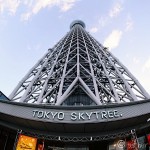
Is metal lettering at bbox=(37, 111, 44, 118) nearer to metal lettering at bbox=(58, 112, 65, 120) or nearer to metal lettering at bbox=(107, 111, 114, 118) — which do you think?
metal lettering at bbox=(58, 112, 65, 120)

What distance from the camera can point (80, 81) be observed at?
33.2 m

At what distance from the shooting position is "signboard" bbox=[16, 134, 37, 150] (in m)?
19.5

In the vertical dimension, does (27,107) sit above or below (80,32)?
below

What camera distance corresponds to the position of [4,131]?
22266 millimetres

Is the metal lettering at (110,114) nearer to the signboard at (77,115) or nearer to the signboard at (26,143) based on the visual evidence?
the signboard at (77,115)

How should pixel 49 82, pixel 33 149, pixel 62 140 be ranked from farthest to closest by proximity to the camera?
pixel 49 82, pixel 62 140, pixel 33 149

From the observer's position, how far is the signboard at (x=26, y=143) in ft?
64.1

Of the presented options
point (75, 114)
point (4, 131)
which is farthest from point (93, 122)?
point (4, 131)

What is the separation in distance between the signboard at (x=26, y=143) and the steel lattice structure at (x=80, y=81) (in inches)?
302

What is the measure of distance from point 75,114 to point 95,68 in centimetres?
1946

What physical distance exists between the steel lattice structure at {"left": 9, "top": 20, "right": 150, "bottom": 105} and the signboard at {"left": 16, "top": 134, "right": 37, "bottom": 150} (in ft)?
25.2

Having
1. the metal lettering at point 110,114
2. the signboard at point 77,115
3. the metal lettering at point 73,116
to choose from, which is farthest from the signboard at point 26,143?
the metal lettering at point 110,114

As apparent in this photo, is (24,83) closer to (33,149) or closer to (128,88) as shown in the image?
(128,88)

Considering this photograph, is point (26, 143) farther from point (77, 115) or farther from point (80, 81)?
point (80, 81)
